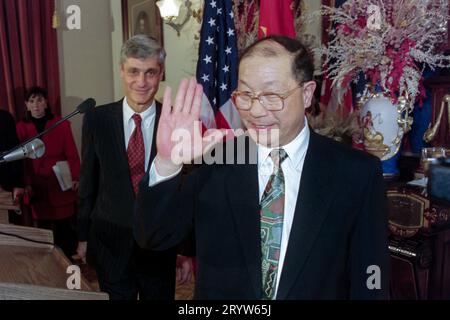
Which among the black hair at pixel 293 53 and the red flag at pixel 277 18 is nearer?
the black hair at pixel 293 53

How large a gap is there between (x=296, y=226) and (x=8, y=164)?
2662 mm

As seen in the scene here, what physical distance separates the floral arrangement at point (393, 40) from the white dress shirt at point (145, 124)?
91cm

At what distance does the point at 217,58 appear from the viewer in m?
2.91

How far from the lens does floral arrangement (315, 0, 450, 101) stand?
1.99 metres

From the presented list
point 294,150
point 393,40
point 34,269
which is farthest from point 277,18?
point 34,269

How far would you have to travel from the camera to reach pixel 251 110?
1152mm

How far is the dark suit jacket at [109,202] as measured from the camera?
190cm

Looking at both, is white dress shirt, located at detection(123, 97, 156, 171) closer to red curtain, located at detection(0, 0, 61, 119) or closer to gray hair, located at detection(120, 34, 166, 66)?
gray hair, located at detection(120, 34, 166, 66)

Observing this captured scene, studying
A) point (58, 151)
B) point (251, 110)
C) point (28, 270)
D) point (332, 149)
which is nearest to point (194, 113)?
point (251, 110)

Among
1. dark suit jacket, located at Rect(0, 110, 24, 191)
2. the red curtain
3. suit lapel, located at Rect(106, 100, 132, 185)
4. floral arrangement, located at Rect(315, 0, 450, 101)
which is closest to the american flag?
floral arrangement, located at Rect(315, 0, 450, 101)

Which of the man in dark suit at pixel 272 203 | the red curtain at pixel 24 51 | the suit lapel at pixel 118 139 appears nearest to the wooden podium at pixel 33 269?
the man in dark suit at pixel 272 203

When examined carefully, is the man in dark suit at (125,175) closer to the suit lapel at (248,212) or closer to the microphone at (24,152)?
the microphone at (24,152)
